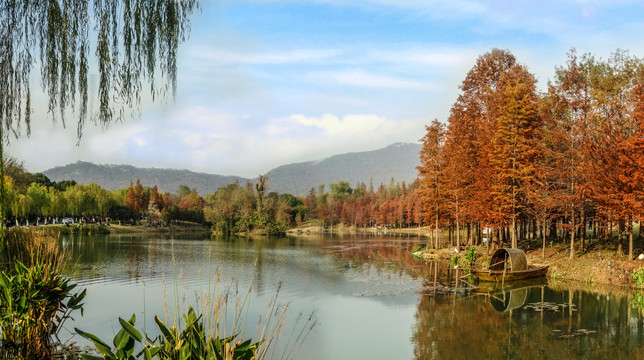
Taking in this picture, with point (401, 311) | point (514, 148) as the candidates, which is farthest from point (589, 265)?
point (401, 311)


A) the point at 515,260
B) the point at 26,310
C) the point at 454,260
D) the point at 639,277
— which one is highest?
the point at 26,310

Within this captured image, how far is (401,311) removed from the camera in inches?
805

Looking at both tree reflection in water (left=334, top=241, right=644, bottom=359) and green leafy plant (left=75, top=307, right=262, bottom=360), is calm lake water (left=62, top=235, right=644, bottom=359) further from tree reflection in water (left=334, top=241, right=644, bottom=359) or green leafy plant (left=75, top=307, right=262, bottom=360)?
green leafy plant (left=75, top=307, right=262, bottom=360)

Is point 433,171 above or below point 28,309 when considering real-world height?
above

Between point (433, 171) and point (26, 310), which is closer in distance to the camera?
point (26, 310)

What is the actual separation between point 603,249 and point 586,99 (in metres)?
10.4

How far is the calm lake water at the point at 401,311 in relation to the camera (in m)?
14.9

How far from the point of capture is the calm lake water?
1485 cm

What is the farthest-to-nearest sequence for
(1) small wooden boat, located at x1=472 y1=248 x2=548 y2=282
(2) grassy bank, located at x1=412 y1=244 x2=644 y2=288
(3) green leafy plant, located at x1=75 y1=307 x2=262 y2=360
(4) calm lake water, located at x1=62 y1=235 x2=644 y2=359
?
(1) small wooden boat, located at x1=472 y1=248 x2=548 y2=282 → (2) grassy bank, located at x1=412 y1=244 x2=644 y2=288 → (4) calm lake water, located at x1=62 y1=235 x2=644 y2=359 → (3) green leafy plant, located at x1=75 y1=307 x2=262 y2=360

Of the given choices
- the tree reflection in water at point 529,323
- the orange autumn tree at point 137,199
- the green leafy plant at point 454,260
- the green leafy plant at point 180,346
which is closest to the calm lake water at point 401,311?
the tree reflection in water at point 529,323

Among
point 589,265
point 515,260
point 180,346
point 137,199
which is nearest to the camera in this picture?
point 180,346

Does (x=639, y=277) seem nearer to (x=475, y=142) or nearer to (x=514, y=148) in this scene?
(x=514, y=148)

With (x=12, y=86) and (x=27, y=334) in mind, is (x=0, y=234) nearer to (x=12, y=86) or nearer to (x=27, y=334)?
(x=12, y=86)

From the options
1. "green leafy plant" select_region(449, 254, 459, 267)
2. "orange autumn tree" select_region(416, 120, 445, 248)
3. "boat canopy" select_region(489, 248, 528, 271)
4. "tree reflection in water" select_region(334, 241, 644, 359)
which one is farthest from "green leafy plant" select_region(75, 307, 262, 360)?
"orange autumn tree" select_region(416, 120, 445, 248)
